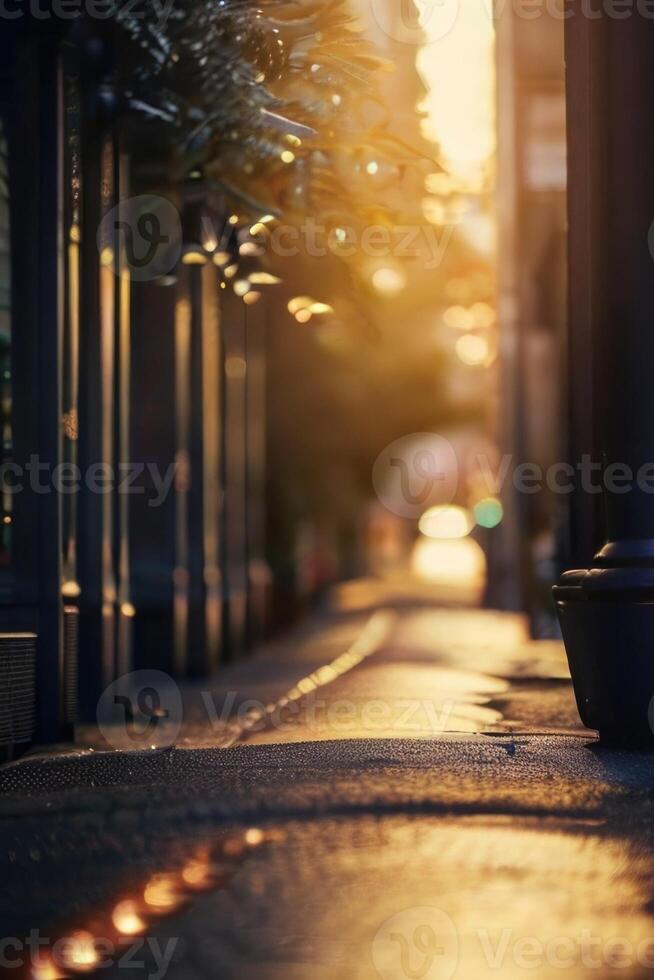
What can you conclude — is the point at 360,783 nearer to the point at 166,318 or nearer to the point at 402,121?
the point at 402,121

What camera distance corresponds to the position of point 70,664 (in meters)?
9.46

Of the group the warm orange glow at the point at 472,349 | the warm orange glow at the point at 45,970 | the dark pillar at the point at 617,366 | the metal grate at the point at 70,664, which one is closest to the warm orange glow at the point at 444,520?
the warm orange glow at the point at 472,349

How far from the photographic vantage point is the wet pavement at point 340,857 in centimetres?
435

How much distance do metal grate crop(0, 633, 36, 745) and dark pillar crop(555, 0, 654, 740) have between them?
2343 mm

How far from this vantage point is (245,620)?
20.7 m

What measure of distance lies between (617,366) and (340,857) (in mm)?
3011

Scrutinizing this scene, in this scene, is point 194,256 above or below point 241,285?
above

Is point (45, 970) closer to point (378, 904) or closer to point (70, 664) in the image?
point (378, 904)

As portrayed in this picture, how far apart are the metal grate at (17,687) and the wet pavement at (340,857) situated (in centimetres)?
36

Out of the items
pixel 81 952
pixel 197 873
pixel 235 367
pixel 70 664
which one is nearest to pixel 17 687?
pixel 70 664

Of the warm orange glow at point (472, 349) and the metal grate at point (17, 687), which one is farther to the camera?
the warm orange glow at point (472, 349)

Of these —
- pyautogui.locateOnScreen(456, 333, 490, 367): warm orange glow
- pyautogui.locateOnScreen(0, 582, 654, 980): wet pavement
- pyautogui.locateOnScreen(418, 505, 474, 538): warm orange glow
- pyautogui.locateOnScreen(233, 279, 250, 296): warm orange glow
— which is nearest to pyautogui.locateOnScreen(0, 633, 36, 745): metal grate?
pyautogui.locateOnScreen(0, 582, 654, 980): wet pavement

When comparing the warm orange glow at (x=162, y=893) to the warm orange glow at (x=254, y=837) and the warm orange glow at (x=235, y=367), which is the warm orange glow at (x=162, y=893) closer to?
the warm orange glow at (x=254, y=837)

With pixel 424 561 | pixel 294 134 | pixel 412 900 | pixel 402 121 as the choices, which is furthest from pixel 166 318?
pixel 424 561
